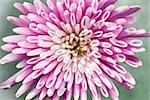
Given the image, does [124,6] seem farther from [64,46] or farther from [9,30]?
[9,30]

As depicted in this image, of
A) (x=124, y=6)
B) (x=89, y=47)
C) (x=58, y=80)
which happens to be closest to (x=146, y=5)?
(x=124, y=6)

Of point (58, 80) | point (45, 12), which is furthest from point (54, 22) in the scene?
point (58, 80)

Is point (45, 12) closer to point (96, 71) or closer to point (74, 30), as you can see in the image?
point (74, 30)

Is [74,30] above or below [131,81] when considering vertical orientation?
above

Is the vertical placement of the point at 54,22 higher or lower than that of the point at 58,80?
higher
